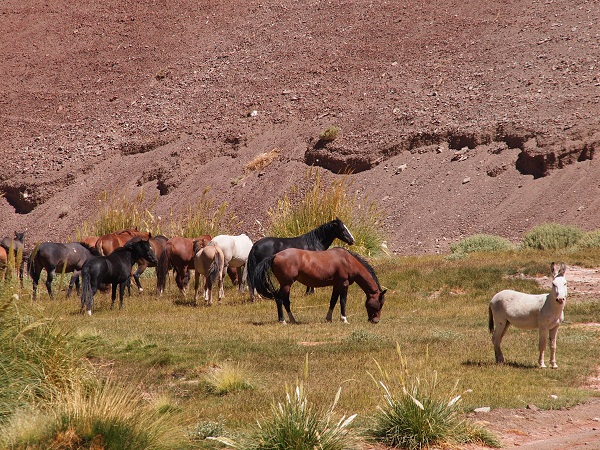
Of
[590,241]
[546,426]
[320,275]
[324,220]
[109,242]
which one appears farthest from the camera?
[324,220]

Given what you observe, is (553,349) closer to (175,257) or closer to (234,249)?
(234,249)

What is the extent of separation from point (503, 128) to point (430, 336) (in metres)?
24.7

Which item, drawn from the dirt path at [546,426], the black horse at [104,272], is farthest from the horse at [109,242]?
the dirt path at [546,426]

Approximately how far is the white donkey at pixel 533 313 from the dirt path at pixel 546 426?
180 cm

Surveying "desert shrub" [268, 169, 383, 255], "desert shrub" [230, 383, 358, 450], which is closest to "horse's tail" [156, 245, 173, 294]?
"desert shrub" [268, 169, 383, 255]

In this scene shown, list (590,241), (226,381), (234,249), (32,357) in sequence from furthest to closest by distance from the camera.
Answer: (590,241) < (234,249) < (226,381) < (32,357)

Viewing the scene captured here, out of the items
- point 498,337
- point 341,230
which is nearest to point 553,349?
point 498,337

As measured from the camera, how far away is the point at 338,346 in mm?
14688

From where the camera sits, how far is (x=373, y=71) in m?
46.8

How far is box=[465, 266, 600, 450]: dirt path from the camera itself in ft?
30.0

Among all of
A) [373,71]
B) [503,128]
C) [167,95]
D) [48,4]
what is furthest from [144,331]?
[48,4]

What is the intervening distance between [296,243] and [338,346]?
278 inches

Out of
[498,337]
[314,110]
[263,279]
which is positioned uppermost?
[314,110]

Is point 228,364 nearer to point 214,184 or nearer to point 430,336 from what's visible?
point 430,336
